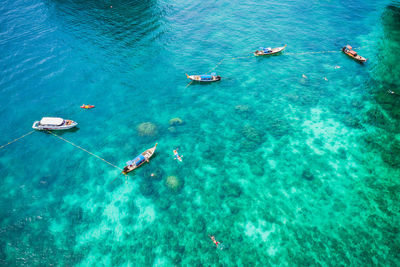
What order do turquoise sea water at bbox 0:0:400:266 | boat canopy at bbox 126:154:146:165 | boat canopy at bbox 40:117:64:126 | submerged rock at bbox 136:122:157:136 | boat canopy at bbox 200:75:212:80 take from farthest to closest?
boat canopy at bbox 200:75:212:80
submerged rock at bbox 136:122:157:136
boat canopy at bbox 40:117:64:126
boat canopy at bbox 126:154:146:165
turquoise sea water at bbox 0:0:400:266

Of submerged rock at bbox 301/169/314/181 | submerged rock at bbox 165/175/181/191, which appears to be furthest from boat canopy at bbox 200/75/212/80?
submerged rock at bbox 301/169/314/181

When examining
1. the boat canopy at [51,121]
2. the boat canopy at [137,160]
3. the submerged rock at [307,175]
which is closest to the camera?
the submerged rock at [307,175]

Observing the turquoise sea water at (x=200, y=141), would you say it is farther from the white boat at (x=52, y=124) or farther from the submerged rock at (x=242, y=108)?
the white boat at (x=52, y=124)

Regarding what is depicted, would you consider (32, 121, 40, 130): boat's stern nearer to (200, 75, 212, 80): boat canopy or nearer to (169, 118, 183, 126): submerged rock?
(169, 118, 183, 126): submerged rock

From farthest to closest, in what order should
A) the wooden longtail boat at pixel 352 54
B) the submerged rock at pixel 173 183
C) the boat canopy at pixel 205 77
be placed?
the wooden longtail boat at pixel 352 54 → the boat canopy at pixel 205 77 → the submerged rock at pixel 173 183

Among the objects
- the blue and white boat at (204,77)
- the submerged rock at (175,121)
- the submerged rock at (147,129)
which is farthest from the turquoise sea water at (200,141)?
the blue and white boat at (204,77)

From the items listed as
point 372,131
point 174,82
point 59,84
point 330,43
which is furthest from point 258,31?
point 59,84

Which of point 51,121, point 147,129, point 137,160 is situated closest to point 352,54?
point 147,129
